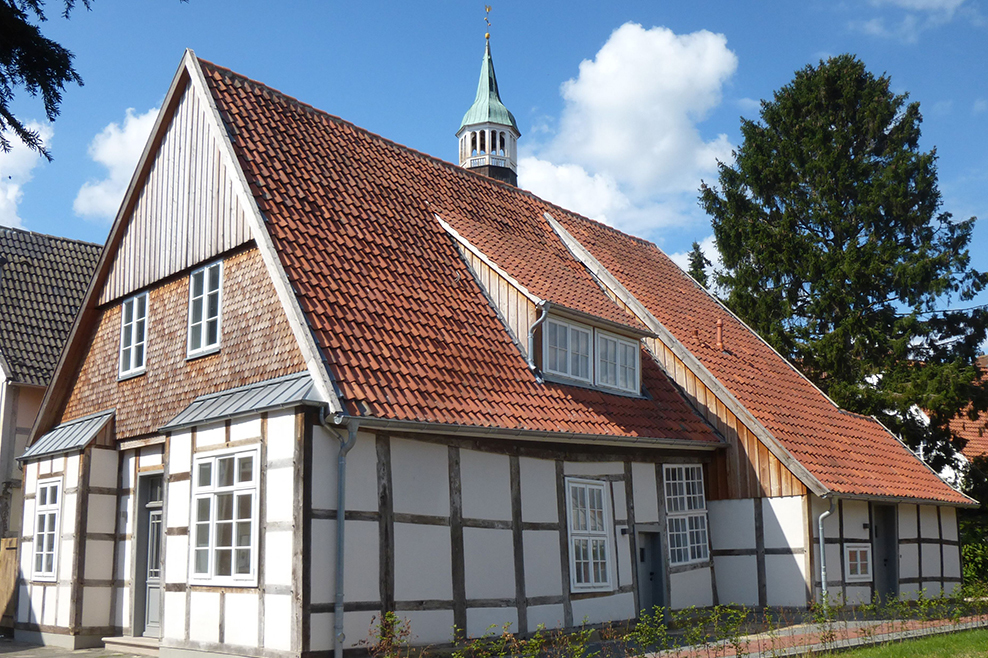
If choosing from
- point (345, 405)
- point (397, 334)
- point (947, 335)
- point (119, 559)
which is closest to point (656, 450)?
point (397, 334)

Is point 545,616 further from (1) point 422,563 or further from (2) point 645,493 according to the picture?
(2) point 645,493

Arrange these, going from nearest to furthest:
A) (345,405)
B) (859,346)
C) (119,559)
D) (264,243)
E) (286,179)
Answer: (345,405), (264,243), (286,179), (119,559), (859,346)

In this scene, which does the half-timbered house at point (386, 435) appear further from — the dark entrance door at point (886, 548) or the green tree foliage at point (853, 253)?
the green tree foliage at point (853, 253)

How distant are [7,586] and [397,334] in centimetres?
1020

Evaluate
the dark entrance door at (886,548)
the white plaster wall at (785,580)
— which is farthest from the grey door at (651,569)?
the dark entrance door at (886,548)

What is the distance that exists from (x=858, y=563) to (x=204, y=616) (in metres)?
11.8

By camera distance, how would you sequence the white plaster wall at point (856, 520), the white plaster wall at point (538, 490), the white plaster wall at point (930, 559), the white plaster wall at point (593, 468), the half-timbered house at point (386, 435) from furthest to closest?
1. the white plaster wall at point (930, 559)
2. the white plaster wall at point (856, 520)
3. the white plaster wall at point (593, 468)
4. the white plaster wall at point (538, 490)
5. the half-timbered house at point (386, 435)

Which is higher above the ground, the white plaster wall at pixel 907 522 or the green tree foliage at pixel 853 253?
the green tree foliage at pixel 853 253

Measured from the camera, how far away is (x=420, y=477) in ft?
41.4

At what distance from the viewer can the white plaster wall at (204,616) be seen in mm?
12109

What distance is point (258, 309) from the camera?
13.3 meters

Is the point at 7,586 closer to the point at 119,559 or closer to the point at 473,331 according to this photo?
the point at 119,559

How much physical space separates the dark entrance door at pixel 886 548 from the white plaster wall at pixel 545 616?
776 cm

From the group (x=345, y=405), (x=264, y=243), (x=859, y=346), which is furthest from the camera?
(x=859, y=346)
